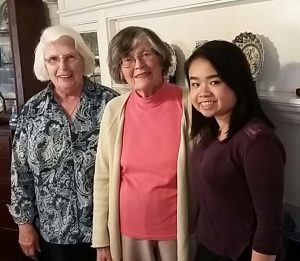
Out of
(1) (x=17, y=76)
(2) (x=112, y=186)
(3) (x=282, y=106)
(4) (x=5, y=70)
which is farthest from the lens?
(4) (x=5, y=70)

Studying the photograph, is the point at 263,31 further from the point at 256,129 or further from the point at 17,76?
the point at 17,76

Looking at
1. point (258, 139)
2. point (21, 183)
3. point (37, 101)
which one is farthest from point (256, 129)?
point (21, 183)

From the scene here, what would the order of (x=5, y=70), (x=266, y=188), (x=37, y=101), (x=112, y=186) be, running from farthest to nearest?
(x=5, y=70)
(x=37, y=101)
(x=112, y=186)
(x=266, y=188)

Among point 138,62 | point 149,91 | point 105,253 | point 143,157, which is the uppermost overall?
point 138,62

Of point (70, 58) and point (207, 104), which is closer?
point (207, 104)

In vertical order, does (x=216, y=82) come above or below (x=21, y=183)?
above

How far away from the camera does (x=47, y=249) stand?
1.79m

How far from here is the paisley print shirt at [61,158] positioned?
164 centimetres

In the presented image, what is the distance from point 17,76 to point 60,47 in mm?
1120

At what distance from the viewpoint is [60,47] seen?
164cm

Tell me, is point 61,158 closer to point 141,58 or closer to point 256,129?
point 141,58

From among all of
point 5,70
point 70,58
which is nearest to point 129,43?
point 70,58

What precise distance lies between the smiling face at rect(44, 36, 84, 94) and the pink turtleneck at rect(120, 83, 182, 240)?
0.90 feet

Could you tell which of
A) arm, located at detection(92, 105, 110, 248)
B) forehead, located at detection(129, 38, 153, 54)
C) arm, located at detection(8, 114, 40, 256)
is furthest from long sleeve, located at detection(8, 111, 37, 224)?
forehead, located at detection(129, 38, 153, 54)
